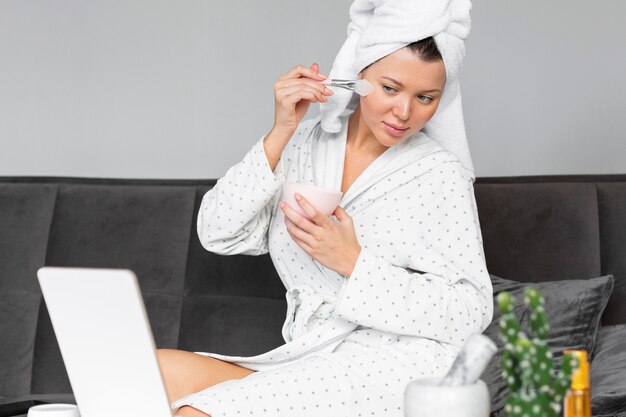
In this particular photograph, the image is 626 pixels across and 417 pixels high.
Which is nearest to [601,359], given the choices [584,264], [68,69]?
[584,264]

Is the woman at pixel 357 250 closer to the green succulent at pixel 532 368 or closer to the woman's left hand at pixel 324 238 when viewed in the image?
the woman's left hand at pixel 324 238

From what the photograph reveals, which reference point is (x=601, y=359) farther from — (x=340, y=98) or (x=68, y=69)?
(x=68, y=69)

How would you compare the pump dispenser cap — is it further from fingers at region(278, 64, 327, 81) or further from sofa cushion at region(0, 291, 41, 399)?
sofa cushion at region(0, 291, 41, 399)

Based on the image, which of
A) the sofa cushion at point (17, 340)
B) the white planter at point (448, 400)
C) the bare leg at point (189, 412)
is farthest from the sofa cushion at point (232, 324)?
the white planter at point (448, 400)

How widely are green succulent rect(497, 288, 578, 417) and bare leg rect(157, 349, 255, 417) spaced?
0.85 m

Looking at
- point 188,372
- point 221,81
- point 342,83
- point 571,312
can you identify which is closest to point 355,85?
point 342,83

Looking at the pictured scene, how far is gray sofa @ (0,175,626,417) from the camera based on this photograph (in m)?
2.37

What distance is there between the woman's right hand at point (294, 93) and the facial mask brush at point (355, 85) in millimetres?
17

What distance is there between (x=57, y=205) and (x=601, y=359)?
5.15 feet

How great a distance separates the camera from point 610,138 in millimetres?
2830

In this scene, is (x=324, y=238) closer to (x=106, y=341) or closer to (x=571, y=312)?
(x=106, y=341)

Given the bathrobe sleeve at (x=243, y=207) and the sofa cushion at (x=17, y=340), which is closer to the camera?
the bathrobe sleeve at (x=243, y=207)

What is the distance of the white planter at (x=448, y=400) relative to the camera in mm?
1111

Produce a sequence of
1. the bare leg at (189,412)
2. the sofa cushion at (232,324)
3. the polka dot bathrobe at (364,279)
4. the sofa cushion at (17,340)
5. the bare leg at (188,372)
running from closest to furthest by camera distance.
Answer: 1. the bare leg at (189,412)
2. the polka dot bathrobe at (364,279)
3. the bare leg at (188,372)
4. the sofa cushion at (232,324)
5. the sofa cushion at (17,340)
